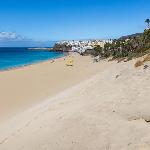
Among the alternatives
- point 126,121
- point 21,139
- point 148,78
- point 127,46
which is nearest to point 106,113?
point 126,121

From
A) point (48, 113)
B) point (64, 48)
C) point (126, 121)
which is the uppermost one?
point (126, 121)

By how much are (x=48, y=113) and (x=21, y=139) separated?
10.1ft

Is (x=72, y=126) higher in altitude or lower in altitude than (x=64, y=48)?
higher

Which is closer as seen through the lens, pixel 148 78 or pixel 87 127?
pixel 87 127

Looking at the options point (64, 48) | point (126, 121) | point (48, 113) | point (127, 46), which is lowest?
point (64, 48)

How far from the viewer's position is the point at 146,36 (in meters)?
58.7

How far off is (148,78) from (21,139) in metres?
6.83

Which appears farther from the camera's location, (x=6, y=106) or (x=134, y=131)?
(x=6, y=106)

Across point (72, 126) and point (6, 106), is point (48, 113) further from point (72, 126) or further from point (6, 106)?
point (6, 106)

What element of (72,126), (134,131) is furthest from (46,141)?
(134,131)

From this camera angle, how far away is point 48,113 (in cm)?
1343

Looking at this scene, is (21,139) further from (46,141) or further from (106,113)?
(106,113)

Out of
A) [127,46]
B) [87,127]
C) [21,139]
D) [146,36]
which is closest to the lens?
[87,127]

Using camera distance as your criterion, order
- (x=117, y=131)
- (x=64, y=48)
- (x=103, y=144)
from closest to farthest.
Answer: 1. (x=103, y=144)
2. (x=117, y=131)
3. (x=64, y=48)
